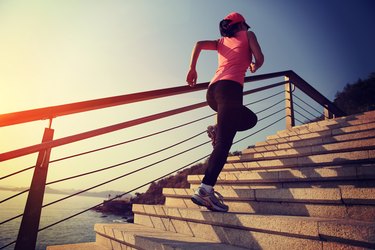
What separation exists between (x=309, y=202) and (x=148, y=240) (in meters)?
1.28

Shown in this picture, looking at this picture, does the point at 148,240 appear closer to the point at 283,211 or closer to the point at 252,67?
the point at 283,211

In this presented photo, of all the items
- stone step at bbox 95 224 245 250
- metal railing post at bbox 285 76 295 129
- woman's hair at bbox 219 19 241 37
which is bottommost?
stone step at bbox 95 224 245 250

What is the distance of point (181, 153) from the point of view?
3.43 m

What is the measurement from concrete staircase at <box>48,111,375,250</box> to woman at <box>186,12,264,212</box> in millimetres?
296

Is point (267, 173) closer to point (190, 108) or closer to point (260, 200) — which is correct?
point (260, 200)

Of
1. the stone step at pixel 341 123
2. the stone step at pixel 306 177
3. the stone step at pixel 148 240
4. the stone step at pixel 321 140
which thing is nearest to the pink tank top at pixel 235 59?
the stone step at pixel 306 177

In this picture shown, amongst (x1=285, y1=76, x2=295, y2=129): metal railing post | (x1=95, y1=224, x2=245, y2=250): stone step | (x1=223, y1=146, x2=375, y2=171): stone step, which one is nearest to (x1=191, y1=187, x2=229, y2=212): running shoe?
(x1=95, y1=224, x2=245, y2=250): stone step

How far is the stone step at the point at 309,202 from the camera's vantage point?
1.63m

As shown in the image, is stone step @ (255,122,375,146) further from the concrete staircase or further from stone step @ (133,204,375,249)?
stone step @ (133,204,375,249)

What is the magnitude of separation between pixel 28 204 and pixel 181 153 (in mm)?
2035

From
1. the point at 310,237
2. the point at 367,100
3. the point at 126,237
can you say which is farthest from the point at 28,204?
the point at 367,100

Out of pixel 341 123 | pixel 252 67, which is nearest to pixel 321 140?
pixel 341 123

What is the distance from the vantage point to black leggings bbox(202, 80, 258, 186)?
2.00 meters

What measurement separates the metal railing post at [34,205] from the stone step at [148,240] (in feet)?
2.40
